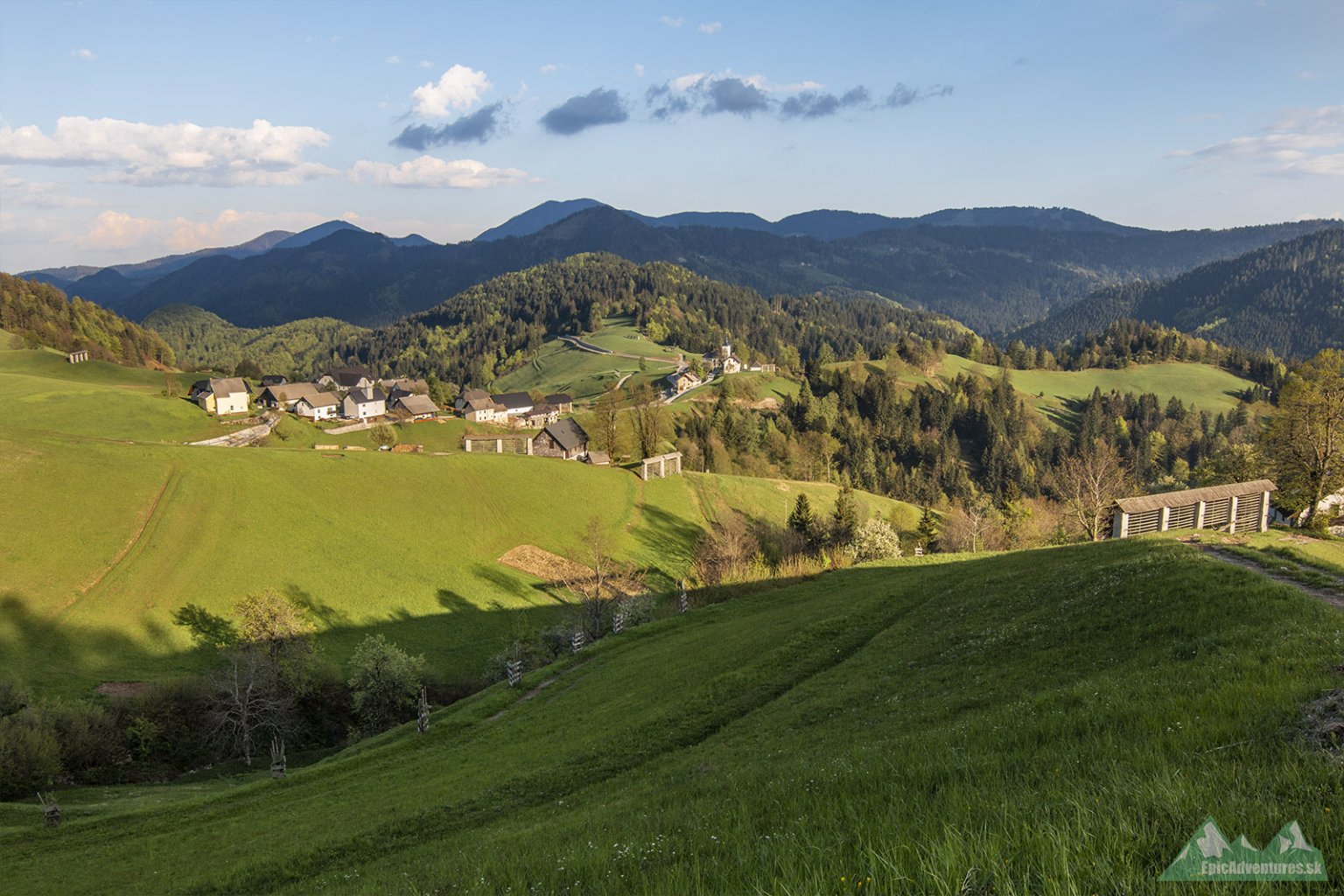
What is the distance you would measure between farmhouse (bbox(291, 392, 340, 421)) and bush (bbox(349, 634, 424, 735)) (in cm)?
14383

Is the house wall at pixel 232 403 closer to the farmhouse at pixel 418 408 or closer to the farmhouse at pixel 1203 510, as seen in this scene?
the farmhouse at pixel 418 408

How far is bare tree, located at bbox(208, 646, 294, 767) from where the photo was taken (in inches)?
1700

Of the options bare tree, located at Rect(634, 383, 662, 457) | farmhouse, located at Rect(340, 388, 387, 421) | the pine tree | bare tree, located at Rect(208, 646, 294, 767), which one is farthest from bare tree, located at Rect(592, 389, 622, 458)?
farmhouse, located at Rect(340, 388, 387, 421)

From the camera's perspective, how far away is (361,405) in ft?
603

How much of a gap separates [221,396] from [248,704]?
4919 inches

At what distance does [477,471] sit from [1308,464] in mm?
86817

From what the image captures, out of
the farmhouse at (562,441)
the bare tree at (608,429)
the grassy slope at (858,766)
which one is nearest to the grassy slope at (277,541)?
the bare tree at (608,429)

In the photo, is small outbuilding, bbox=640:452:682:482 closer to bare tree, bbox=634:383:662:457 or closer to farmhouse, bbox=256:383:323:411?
bare tree, bbox=634:383:662:457

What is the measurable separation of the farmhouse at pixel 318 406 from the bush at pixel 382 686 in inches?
5662

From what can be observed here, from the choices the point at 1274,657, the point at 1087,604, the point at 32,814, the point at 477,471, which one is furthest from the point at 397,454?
the point at 1274,657

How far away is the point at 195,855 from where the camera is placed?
22.3 meters

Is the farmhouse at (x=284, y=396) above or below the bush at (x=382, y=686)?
above

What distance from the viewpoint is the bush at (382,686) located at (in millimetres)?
46281

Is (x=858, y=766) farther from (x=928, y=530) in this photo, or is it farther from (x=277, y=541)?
(x=928, y=530)
